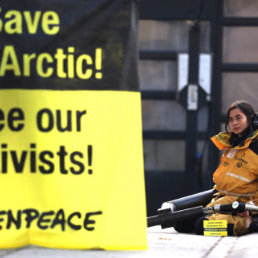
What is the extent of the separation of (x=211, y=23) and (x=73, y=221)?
649 centimetres

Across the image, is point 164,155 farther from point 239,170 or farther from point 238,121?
point 239,170

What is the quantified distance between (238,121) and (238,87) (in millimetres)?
4488

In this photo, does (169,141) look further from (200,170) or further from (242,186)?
(242,186)

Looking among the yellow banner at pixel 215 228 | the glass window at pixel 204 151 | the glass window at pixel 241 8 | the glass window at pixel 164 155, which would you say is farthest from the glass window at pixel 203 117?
the yellow banner at pixel 215 228

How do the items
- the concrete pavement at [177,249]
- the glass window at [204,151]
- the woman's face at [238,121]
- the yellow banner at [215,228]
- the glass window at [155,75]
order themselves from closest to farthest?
the concrete pavement at [177,249] < the yellow banner at [215,228] < the woman's face at [238,121] < the glass window at [204,151] < the glass window at [155,75]

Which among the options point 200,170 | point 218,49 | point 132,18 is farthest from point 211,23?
point 132,18

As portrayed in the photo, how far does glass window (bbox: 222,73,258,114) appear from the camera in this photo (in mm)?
10281

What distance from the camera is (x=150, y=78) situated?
10.3 m

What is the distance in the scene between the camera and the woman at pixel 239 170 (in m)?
5.64

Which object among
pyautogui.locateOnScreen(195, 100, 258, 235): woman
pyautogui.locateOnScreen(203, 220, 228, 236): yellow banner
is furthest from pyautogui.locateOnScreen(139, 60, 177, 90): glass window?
pyautogui.locateOnScreen(203, 220, 228, 236): yellow banner

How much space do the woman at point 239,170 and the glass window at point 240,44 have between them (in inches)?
175

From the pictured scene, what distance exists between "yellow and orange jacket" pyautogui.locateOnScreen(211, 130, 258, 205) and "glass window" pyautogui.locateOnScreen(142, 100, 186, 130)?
14.6 feet

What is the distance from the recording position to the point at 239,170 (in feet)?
18.7

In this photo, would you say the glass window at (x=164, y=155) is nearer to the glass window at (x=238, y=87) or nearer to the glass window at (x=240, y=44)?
the glass window at (x=238, y=87)
